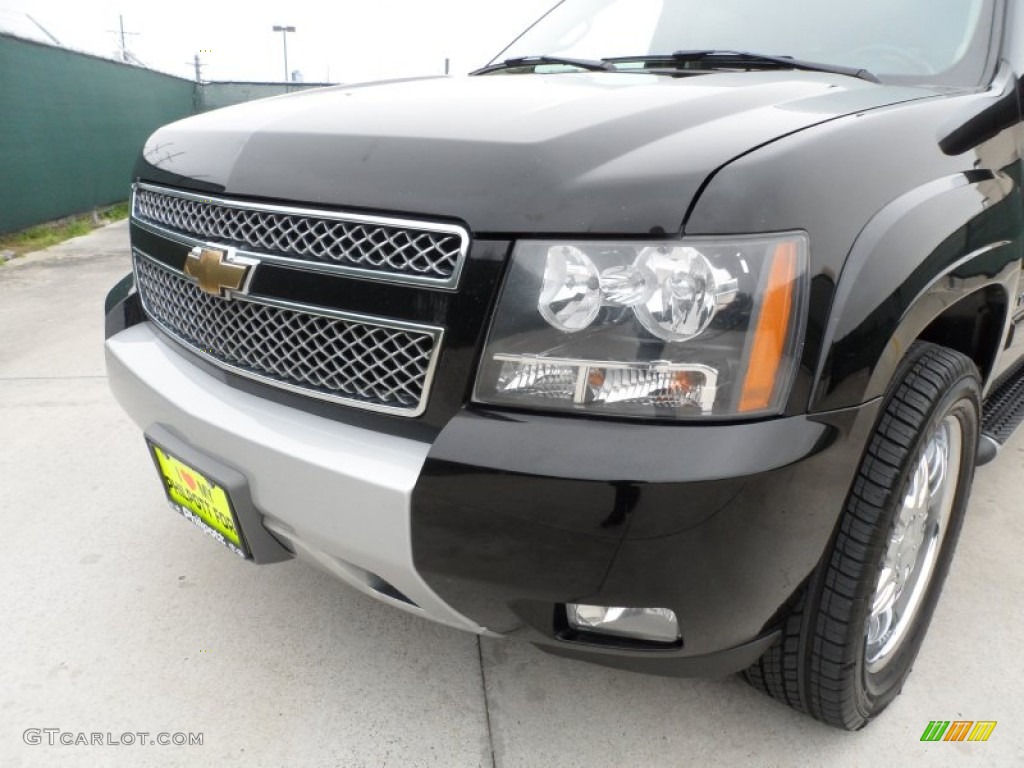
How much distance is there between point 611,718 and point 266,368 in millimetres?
1091

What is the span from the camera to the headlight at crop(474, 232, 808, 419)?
123 centimetres

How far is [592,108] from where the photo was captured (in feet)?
4.96

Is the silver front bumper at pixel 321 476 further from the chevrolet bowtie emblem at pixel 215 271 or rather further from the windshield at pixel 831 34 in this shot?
the windshield at pixel 831 34

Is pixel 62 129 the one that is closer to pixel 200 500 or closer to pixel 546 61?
pixel 546 61

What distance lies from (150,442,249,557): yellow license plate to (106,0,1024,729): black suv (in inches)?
0.7

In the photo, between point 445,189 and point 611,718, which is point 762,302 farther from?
point 611,718

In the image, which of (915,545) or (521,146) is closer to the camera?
(521,146)

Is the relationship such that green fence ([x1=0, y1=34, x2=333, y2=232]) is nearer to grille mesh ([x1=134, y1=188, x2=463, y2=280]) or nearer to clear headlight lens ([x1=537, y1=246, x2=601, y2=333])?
grille mesh ([x1=134, y1=188, x2=463, y2=280])

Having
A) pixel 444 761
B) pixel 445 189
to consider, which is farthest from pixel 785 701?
pixel 445 189

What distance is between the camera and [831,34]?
215 cm

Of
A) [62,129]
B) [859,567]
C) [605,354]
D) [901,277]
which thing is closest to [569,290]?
[605,354]

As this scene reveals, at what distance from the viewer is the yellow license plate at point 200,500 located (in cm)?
162

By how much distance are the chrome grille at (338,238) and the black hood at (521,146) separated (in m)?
0.03

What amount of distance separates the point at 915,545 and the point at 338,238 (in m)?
1.45
